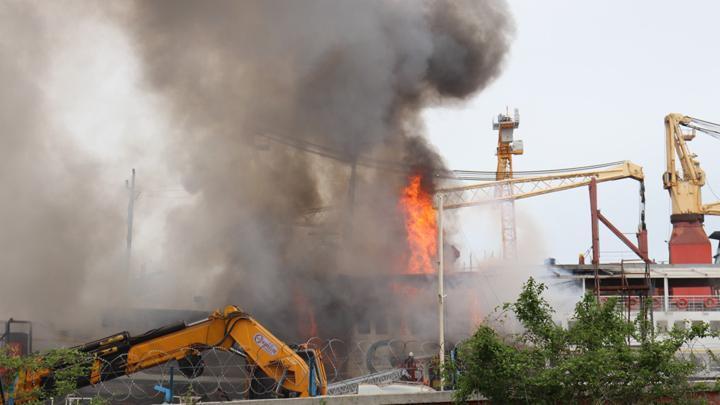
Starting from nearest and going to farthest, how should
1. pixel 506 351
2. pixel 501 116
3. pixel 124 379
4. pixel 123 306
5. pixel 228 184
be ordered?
pixel 506 351 < pixel 124 379 < pixel 123 306 < pixel 228 184 < pixel 501 116

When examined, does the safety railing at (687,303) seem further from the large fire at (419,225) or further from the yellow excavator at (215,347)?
the yellow excavator at (215,347)

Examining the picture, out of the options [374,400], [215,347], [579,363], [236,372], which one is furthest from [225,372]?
[579,363]

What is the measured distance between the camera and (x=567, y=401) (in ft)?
49.1

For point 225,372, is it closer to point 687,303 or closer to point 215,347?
point 215,347

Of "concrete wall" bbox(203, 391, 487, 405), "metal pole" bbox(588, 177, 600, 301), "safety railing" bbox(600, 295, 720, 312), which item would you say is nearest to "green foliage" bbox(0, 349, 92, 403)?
"concrete wall" bbox(203, 391, 487, 405)

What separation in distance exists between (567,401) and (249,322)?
8.86 m

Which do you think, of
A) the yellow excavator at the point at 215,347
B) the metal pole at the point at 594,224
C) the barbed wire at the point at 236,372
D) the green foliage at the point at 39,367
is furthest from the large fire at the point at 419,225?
the green foliage at the point at 39,367

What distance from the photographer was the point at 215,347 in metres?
20.0

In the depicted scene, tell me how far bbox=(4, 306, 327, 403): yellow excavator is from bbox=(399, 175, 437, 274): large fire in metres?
19.9

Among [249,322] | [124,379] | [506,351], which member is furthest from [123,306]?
[506,351]

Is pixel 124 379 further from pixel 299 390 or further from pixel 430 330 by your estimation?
pixel 430 330

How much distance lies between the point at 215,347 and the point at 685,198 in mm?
53781

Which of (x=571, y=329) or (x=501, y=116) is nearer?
(x=571, y=329)

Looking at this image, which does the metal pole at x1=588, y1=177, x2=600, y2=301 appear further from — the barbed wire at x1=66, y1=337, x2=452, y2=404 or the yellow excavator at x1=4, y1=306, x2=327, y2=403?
the yellow excavator at x1=4, y1=306, x2=327, y2=403
